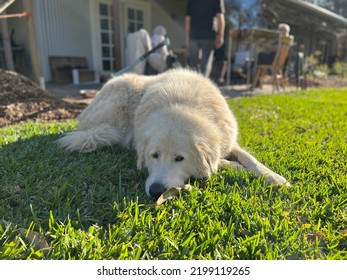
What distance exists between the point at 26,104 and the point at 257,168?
13.3 ft

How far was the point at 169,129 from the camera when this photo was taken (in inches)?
90.7

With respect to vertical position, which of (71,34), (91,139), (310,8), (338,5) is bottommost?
(91,139)

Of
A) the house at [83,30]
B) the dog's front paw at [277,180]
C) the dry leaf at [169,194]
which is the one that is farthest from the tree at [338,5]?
the dry leaf at [169,194]

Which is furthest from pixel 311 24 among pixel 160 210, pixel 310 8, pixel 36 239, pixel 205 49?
pixel 36 239

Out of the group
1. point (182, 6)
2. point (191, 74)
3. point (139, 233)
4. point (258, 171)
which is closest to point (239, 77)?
point (182, 6)

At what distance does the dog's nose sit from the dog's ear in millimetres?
463

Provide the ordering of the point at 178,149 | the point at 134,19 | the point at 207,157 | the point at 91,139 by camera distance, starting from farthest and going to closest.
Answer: the point at 134,19 → the point at 91,139 → the point at 207,157 → the point at 178,149

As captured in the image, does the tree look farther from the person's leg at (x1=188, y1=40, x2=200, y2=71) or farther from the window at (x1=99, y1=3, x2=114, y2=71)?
the person's leg at (x1=188, y1=40, x2=200, y2=71)

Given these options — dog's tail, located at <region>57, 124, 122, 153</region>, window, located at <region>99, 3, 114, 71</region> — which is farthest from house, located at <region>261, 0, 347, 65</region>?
dog's tail, located at <region>57, 124, 122, 153</region>

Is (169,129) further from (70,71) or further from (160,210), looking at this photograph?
(70,71)

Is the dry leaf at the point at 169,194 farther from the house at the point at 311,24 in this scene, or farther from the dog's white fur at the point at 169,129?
the house at the point at 311,24

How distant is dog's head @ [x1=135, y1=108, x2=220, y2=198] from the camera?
2.21 m

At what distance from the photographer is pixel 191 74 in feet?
10.7
